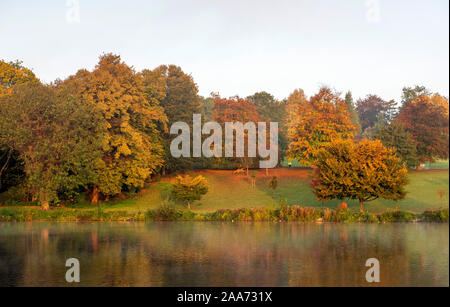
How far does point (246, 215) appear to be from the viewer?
44250 millimetres

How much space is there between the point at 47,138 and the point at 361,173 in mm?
32566

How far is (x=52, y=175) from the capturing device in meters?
51.8

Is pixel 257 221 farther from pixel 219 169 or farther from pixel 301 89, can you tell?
pixel 301 89

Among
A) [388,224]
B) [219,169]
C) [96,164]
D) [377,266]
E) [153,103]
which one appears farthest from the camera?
[219,169]

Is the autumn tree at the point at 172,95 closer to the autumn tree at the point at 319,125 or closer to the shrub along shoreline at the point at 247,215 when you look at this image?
the autumn tree at the point at 319,125

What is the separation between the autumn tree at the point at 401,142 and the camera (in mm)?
74938

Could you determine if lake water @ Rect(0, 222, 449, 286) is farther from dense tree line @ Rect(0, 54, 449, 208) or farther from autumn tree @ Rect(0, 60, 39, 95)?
autumn tree @ Rect(0, 60, 39, 95)

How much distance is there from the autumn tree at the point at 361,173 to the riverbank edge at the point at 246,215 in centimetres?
212

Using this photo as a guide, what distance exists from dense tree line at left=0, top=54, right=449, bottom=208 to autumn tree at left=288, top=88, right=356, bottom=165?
0.16 m

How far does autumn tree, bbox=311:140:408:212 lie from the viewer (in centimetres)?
4462

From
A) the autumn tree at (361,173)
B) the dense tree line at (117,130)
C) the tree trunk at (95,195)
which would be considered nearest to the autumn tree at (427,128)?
the dense tree line at (117,130)

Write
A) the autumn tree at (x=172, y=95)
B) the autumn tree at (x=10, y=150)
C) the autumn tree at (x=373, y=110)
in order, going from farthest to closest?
1. the autumn tree at (x=373, y=110)
2. the autumn tree at (x=172, y=95)
3. the autumn tree at (x=10, y=150)

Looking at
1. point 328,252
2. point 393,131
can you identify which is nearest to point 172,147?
point 393,131

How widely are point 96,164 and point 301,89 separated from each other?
103 m
